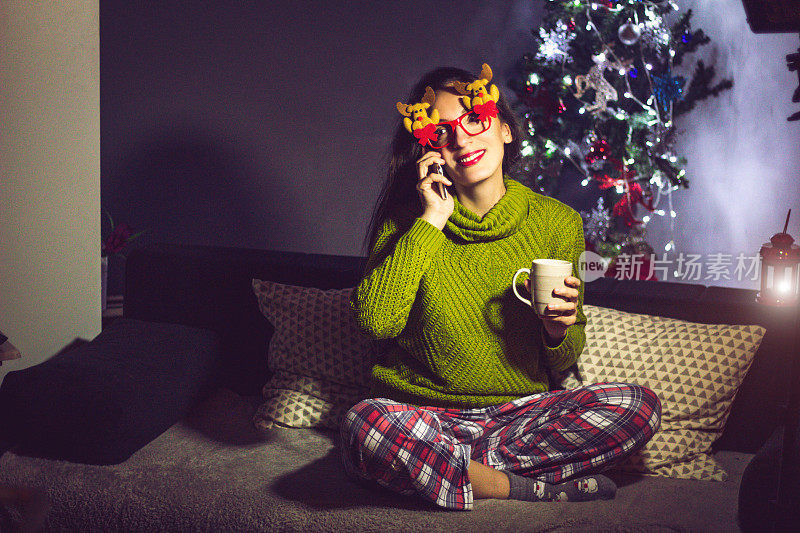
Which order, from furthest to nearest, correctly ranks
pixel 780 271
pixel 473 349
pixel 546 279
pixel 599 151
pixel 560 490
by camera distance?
pixel 599 151, pixel 780 271, pixel 473 349, pixel 560 490, pixel 546 279

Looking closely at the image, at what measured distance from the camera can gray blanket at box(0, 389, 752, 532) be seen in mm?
1351

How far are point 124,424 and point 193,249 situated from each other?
77cm

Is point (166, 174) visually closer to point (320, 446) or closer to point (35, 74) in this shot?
point (35, 74)

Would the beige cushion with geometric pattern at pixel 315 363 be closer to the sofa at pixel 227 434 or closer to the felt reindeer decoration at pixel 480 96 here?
the sofa at pixel 227 434

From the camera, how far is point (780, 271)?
175cm

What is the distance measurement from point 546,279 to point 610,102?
3.00 meters

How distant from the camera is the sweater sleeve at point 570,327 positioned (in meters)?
1.54

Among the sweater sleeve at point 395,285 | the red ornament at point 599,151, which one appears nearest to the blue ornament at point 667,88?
the red ornament at point 599,151

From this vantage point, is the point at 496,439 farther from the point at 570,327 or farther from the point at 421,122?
the point at 421,122

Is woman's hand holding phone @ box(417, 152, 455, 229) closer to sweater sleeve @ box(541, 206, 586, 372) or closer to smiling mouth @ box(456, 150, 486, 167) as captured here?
smiling mouth @ box(456, 150, 486, 167)

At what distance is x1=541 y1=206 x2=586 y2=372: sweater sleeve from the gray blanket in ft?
0.99

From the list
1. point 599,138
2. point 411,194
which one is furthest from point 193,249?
point 599,138

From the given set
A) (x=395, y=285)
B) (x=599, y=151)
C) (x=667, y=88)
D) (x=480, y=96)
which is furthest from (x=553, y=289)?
(x=667, y=88)

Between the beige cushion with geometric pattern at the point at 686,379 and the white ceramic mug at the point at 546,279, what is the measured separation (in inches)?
16.0
